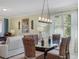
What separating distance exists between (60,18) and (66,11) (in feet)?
2.47

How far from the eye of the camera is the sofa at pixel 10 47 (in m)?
4.59

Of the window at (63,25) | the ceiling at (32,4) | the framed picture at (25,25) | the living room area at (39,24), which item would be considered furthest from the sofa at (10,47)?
the framed picture at (25,25)

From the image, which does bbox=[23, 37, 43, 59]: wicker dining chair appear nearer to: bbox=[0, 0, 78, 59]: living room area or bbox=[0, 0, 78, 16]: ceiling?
bbox=[0, 0, 78, 59]: living room area

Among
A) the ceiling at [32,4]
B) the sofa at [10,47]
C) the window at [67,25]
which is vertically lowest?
the sofa at [10,47]

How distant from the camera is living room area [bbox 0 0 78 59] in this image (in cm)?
463

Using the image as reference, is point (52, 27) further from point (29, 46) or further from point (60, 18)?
point (29, 46)

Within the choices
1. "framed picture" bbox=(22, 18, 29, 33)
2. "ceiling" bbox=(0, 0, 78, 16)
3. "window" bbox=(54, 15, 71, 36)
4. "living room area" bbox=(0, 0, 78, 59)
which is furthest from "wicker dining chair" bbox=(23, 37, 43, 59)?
"framed picture" bbox=(22, 18, 29, 33)

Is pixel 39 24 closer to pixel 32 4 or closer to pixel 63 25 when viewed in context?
pixel 63 25

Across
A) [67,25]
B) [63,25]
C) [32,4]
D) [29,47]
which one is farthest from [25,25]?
[29,47]

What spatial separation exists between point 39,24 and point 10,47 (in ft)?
12.7

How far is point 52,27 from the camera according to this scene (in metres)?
7.47

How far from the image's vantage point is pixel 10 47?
471cm

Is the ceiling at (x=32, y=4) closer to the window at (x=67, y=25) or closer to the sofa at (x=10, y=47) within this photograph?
the window at (x=67, y=25)

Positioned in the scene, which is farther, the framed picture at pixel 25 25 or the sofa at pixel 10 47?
the framed picture at pixel 25 25
